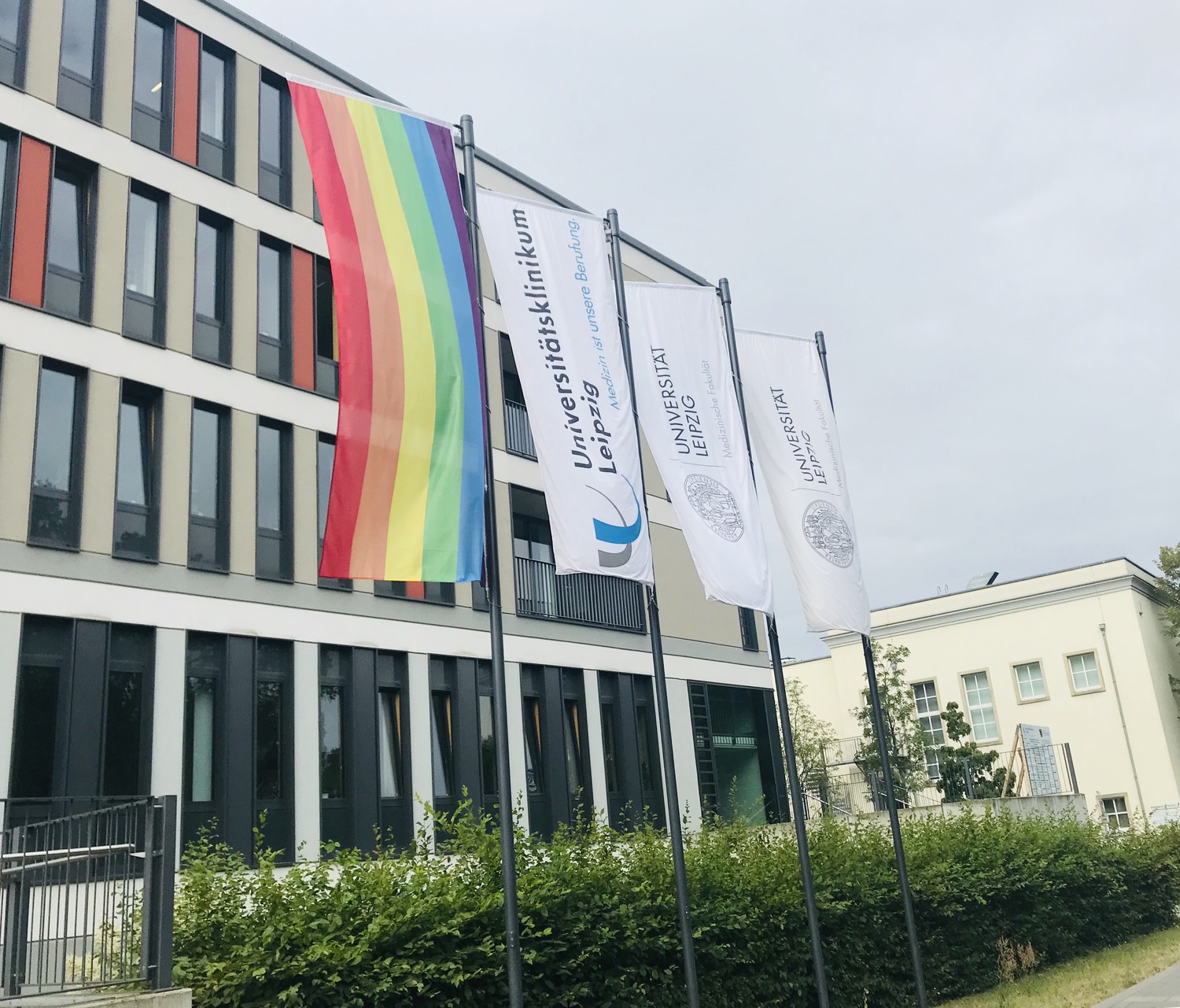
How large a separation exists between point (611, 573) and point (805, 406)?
5789 millimetres

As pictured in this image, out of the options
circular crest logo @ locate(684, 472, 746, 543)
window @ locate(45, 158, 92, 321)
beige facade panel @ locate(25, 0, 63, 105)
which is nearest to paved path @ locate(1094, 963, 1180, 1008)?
circular crest logo @ locate(684, 472, 746, 543)

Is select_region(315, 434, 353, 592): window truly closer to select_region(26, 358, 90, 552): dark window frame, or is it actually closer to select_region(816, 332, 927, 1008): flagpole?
select_region(26, 358, 90, 552): dark window frame

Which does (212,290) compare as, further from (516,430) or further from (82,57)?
(516,430)

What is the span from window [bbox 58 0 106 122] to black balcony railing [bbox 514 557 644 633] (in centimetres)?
1173

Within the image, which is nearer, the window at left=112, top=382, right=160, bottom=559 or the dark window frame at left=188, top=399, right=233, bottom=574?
the window at left=112, top=382, right=160, bottom=559

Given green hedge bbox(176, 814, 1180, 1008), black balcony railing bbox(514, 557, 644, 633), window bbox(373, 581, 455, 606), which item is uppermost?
black balcony railing bbox(514, 557, 644, 633)

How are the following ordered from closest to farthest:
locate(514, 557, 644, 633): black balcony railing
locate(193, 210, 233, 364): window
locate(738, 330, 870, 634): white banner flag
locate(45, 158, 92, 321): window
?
locate(738, 330, 870, 634): white banner flag → locate(45, 158, 92, 321): window → locate(193, 210, 233, 364): window → locate(514, 557, 644, 633): black balcony railing

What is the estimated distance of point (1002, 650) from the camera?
48562 mm

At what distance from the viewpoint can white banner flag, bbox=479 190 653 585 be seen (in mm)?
11141

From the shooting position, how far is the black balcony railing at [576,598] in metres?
24.5

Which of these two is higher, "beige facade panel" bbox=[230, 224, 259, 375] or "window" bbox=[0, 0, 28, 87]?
"window" bbox=[0, 0, 28, 87]

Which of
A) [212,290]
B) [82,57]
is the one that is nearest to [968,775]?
[212,290]

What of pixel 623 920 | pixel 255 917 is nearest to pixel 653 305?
pixel 623 920

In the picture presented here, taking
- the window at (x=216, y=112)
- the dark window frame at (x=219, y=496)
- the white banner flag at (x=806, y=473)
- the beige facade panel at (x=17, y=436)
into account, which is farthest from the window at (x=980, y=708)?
the beige facade panel at (x=17, y=436)
